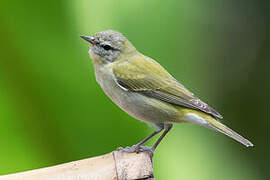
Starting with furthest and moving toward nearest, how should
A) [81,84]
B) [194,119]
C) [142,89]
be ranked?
1. [81,84]
2. [142,89]
3. [194,119]

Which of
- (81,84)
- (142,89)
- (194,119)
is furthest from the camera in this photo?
(81,84)

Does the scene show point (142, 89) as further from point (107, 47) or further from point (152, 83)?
point (107, 47)

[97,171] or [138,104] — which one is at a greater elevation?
[138,104]

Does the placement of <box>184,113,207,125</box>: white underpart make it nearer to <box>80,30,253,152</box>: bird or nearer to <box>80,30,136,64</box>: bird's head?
<box>80,30,253,152</box>: bird

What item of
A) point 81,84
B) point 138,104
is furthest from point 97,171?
point 81,84

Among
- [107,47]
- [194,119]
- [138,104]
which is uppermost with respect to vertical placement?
[107,47]

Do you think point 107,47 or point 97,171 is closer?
point 97,171

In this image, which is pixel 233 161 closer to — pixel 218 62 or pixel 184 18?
pixel 218 62

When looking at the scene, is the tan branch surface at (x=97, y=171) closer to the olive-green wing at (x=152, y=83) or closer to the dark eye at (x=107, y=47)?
the olive-green wing at (x=152, y=83)
